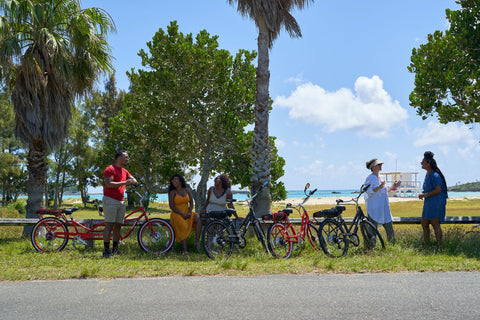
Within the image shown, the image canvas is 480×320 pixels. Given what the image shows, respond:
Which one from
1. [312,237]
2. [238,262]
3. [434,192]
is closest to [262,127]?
[312,237]

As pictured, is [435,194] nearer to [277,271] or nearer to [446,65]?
[277,271]

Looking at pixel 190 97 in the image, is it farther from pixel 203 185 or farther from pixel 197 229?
pixel 197 229

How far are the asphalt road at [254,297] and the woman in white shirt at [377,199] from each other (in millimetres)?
2605

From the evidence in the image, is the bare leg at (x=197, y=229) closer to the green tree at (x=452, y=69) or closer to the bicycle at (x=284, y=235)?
the bicycle at (x=284, y=235)

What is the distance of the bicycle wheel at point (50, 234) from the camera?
8.88m

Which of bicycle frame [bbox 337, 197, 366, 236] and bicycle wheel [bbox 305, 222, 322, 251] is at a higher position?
bicycle frame [bbox 337, 197, 366, 236]

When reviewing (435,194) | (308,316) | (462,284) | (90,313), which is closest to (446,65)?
(435,194)

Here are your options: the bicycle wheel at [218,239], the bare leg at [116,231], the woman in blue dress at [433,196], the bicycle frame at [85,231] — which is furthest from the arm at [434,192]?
the bare leg at [116,231]

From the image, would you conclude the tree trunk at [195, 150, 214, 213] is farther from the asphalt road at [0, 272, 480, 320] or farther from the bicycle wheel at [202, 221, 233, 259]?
Result: the asphalt road at [0, 272, 480, 320]

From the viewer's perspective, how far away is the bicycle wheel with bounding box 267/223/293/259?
7961 millimetres

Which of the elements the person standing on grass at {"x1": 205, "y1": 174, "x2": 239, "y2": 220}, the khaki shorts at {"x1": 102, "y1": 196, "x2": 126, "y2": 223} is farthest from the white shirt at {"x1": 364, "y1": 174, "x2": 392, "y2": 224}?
the khaki shorts at {"x1": 102, "y1": 196, "x2": 126, "y2": 223}

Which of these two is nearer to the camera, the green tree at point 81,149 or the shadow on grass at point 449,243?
the shadow on grass at point 449,243

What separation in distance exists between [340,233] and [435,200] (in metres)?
2.32

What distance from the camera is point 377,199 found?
8742mm
